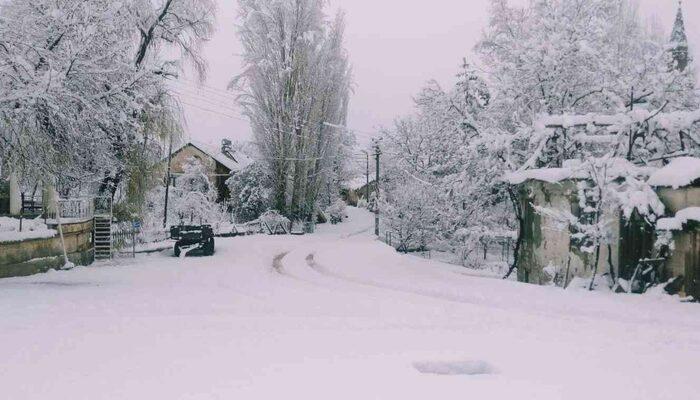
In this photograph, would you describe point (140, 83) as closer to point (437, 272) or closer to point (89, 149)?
point (89, 149)

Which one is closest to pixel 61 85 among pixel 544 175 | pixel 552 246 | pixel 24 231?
pixel 24 231

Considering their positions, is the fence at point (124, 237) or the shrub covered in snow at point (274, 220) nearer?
the fence at point (124, 237)

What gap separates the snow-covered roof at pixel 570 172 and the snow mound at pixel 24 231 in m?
12.1

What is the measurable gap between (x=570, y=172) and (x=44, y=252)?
43.4 ft

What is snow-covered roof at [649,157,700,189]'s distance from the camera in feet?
27.9

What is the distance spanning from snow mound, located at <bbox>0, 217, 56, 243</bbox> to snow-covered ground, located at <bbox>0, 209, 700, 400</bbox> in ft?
6.38

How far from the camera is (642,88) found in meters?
14.1

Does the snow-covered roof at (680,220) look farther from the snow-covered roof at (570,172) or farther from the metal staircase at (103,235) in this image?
the metal staircase at (103,235)

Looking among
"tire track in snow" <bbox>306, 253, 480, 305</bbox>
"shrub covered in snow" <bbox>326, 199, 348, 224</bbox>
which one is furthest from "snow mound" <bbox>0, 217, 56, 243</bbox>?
"shrub covered in snow" <bbox>326, 199, 348, 224</bbox>

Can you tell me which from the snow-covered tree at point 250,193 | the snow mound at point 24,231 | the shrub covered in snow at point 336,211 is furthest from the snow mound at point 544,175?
the shrub covered in snow at point 336,211

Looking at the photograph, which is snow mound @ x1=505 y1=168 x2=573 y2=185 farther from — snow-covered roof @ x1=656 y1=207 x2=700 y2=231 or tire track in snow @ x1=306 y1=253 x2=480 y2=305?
tire track in snow @ x1=306 y1=253 x2=480 y2=305

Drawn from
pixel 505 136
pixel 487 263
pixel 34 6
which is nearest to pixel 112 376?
pixel 34 6

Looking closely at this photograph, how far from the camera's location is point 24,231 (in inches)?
494

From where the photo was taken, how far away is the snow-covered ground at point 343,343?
421 cm
